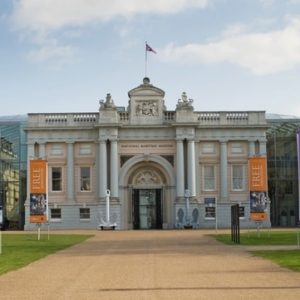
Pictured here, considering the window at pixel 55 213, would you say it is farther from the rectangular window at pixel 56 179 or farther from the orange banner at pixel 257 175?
the orange banner at pixel 257 175

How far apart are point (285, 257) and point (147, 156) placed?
49.5m

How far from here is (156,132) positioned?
3093 inches

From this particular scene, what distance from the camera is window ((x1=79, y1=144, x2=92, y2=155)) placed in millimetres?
79125

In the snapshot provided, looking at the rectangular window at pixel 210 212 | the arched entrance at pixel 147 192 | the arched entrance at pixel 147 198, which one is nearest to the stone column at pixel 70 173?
the arched entrance at pixel 147 192

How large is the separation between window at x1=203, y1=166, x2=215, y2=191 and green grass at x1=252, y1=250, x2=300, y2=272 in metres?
45.3

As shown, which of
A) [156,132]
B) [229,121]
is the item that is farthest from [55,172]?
[229,121]

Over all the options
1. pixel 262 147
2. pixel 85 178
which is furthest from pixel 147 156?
pixel 262 147

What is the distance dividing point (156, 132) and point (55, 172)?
11.8 metres

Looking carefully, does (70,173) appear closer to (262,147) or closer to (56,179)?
(56,179)

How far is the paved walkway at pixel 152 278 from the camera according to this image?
1761 cm

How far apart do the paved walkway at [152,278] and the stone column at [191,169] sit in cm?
4574

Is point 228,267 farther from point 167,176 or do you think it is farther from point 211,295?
point 167,176

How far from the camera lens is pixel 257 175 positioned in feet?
175

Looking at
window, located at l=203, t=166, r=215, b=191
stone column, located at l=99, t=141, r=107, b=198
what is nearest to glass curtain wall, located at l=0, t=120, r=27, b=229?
stone column, located at l=99, t=141, r=107, b=198
